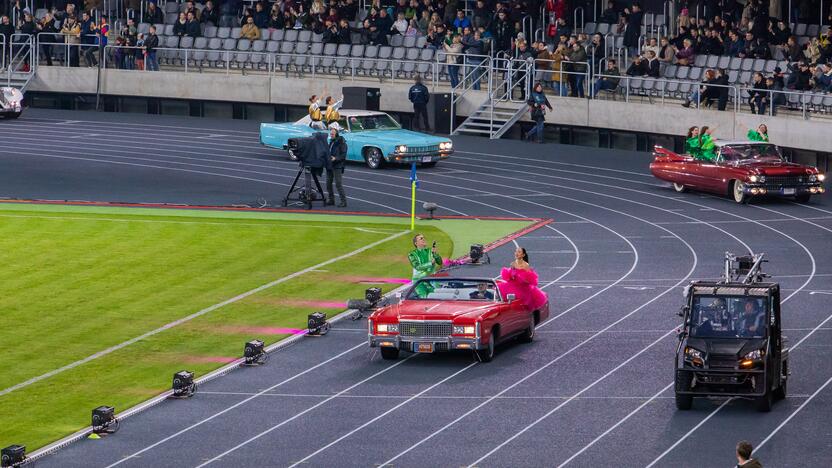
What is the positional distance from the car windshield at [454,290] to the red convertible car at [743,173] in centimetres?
1496

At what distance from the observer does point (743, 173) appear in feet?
131

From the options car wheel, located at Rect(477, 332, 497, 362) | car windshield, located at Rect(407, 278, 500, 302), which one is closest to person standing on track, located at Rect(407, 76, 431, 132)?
car windshield, located at Rect(407, 278, 500, 302)

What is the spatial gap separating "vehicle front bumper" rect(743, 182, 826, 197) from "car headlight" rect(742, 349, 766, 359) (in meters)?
18.1

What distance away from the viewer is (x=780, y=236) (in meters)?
35.9

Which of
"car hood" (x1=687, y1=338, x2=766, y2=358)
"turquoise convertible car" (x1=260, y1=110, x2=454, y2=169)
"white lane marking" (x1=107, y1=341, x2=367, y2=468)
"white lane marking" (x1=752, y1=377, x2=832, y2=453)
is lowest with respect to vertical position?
A: "white lane marking" (x1=107, y1=341, x2=367, y2=468)

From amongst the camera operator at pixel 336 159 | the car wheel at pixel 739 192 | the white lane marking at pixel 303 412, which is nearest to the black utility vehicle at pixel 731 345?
the white lane marking at pixel 303 412

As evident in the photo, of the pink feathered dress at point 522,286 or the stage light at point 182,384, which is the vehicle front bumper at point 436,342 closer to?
the pink feathered dress at point 522,286

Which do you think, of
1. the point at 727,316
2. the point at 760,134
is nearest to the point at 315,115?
the point at 760,134

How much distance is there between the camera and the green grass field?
24.6 m

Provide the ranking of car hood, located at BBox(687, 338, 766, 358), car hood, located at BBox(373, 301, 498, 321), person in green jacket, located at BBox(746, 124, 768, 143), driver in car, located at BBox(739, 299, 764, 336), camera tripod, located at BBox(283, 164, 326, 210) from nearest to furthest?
car hood, located at BBox(687, 338, 766, 358), driver in car, located at BBox(739, 299, 764, 336), car hood, located at BBox(373, 301, 498, 321), camera tripod, located at BBox(283, 164, 326, 210), person in green jacket, located at BBox(746, 124, 768, 143)

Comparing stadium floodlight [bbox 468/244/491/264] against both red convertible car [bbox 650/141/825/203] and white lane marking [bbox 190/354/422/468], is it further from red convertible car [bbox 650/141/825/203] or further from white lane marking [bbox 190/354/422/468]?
red convertible car [bbox 650/141/825/203]

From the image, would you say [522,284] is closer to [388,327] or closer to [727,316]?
[388,327]

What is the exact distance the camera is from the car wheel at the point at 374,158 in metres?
46.4

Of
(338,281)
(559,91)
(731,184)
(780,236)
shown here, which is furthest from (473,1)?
(338,281)
